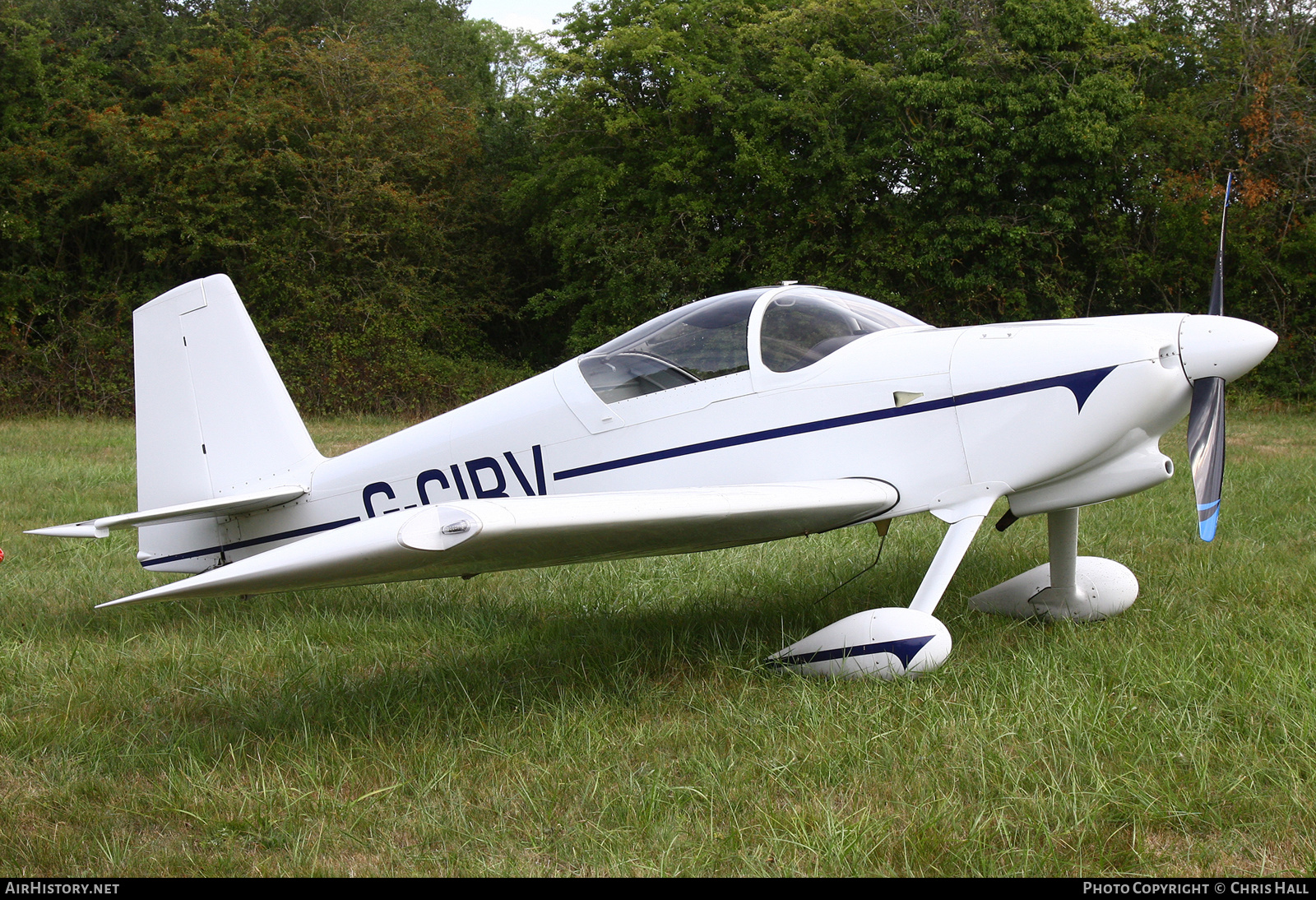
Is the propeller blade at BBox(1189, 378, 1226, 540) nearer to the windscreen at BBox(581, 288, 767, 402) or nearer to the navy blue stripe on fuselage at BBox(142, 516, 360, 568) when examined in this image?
the windscreen at BBox(581, 288, 767, 402)

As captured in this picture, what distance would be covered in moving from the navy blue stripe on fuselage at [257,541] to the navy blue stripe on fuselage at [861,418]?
4.43 ft

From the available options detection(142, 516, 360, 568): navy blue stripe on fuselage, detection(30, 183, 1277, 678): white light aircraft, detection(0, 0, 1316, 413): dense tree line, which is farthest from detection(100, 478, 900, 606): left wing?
detection(0, 0, 1316, 413): dense tree line

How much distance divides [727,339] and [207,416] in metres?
3.02

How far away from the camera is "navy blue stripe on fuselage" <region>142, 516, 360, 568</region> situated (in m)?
5.26

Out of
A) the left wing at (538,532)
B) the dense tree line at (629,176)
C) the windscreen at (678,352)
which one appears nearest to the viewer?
the left wing at (538,532)

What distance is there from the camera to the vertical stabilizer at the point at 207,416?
550 cm

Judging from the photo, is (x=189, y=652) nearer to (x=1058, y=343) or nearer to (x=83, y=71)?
(x=1058, y=343)

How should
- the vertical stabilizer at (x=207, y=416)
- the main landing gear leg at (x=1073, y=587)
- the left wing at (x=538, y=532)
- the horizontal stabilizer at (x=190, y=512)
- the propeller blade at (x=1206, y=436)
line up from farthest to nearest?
1. the vertical stabilizer at (x=207, y=416)
2. the main landing gear leg at (x=1073, y=587)
3. the horizontal stabilizer at (x=190, y=512)
4. the propeller blade at (x=1206, y=436)
5. the left wing at (x=538, y=532)

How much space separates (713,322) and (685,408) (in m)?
0.45

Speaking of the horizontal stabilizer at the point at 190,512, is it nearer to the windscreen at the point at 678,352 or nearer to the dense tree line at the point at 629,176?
the windscreen at the point at 678,352

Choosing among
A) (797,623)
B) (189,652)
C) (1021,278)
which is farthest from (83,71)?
(797,623)

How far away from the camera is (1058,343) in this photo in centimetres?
417

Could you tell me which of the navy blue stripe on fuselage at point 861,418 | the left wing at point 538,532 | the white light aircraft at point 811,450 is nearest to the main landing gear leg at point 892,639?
the white light aircraft at point 811,450

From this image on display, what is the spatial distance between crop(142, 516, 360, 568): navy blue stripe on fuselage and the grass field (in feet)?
1.17
